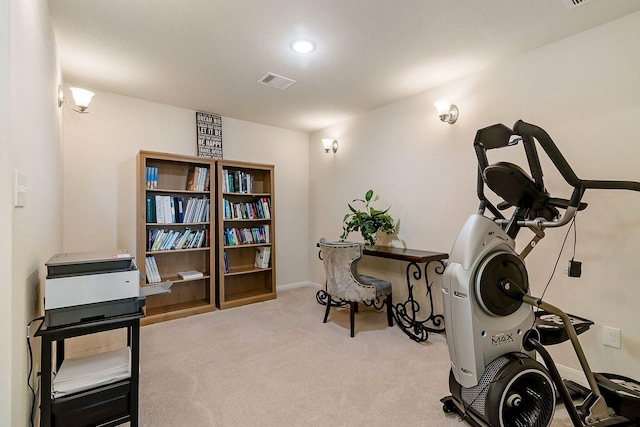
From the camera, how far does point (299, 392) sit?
6.42 feet

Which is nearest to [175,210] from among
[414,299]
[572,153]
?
[414,299]

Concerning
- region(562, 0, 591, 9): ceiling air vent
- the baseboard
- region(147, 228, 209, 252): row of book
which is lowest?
the baseboard

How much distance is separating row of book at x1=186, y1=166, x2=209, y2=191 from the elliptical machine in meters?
2.93

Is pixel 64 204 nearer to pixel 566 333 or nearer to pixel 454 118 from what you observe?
pixel 454 118

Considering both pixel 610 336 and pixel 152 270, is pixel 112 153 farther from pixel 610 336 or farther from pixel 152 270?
pixel 610 336

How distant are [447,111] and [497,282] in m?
1.87

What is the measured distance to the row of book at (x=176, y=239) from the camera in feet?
10.6

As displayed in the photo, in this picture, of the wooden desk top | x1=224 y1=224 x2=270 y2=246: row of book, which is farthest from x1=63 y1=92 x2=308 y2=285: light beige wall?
the wooden desk top

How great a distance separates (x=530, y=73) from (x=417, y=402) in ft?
8.27

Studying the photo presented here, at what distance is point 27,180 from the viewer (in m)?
1.29

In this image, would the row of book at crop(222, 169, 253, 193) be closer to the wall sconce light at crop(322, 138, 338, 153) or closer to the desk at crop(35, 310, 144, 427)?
the wall sconce light at crop(322, 138, 338, 153)

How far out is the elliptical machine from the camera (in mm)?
1419

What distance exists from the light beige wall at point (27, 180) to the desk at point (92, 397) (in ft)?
0.23

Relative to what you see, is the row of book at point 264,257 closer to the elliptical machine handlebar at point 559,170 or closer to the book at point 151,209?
the book at point 151,209
